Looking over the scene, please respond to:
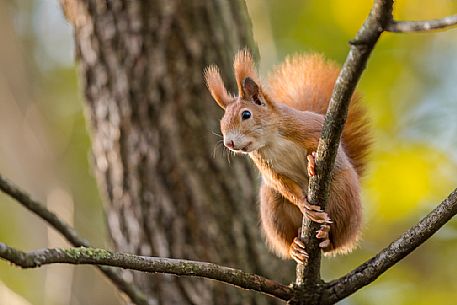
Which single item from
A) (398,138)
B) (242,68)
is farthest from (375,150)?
(242,68)

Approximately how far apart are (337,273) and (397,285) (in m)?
0.32

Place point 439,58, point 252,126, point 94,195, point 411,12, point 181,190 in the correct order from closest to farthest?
point 252,126 < point 181,190 < point 411,12 < point 439,58 < point 94,195

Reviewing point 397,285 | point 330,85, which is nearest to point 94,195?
point 397,285

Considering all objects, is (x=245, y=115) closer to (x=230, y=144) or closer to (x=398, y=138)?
(x=230, y=144)

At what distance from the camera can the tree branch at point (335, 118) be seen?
129 centimetres

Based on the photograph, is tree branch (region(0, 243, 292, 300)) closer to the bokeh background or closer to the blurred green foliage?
the bokeh background

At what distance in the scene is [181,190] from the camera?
8.98ft

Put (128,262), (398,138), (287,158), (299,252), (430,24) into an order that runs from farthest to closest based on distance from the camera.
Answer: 1. (398,138)
2. (287,158)
3. (299,252)
4. (128,262)
5. (430,24)

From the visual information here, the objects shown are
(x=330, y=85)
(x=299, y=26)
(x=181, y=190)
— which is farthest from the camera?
(x=299, y=26)

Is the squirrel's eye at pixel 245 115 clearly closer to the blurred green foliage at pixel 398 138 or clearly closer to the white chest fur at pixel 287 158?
the white chest fur at pixel 287 158

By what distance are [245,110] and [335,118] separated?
687 mm

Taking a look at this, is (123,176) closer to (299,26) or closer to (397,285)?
(397,285)

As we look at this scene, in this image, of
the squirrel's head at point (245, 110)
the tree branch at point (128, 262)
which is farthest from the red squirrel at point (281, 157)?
the tree branch at point (128, 262)

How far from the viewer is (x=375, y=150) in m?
3.65
